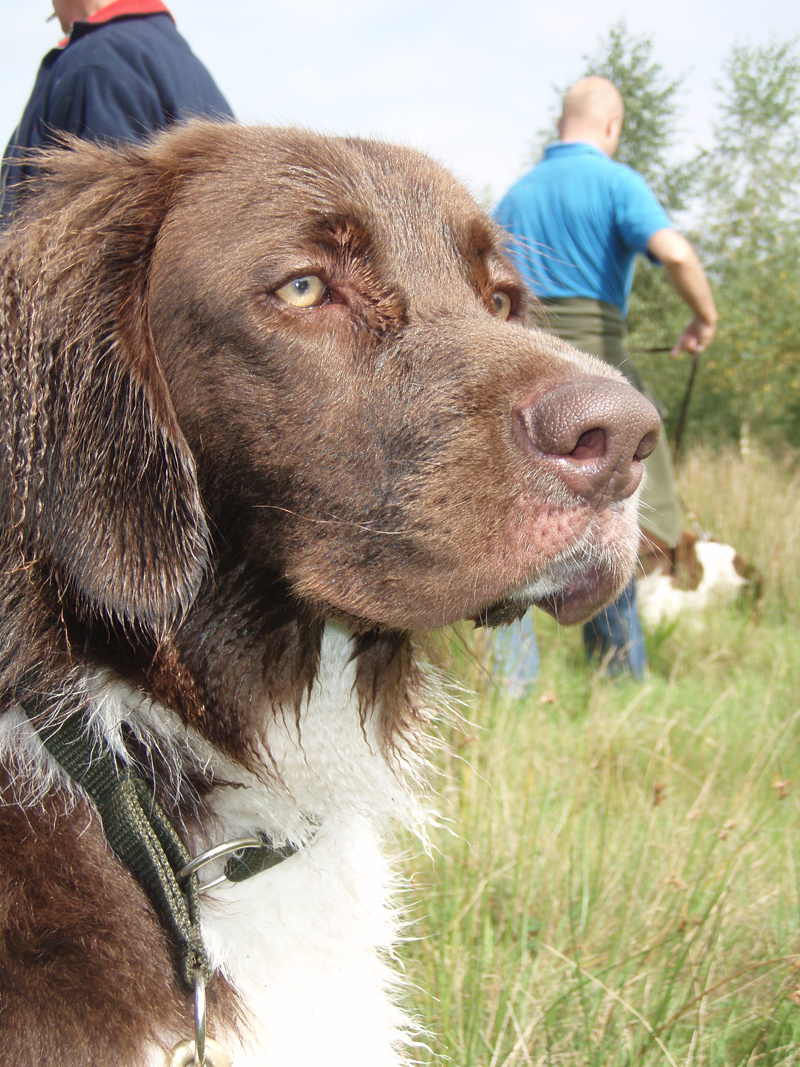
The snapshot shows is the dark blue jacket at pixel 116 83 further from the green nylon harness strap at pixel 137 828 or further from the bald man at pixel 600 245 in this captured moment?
the green nylon harness strap at pixel 137 828

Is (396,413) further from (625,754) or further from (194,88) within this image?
(625,754)

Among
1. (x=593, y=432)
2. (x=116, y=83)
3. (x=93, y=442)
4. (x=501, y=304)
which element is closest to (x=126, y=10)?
(x=116, y=83)

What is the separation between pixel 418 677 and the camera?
6.83 feet

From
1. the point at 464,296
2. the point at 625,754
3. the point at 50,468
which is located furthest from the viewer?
the point at 625,754

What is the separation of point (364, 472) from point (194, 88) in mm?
2150

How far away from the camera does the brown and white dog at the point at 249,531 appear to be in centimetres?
147

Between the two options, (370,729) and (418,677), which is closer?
(370,729)

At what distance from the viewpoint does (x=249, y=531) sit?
1.70m

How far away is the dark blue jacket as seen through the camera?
283 cm

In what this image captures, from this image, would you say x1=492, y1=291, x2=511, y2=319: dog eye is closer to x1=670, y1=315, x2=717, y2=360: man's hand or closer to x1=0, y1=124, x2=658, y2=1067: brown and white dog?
x1=0, y1=124, x2=658, y2=1067: brown and white dog

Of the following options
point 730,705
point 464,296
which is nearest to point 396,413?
point 464,296

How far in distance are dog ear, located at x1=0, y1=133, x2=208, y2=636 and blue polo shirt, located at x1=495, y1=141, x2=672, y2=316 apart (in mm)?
2903

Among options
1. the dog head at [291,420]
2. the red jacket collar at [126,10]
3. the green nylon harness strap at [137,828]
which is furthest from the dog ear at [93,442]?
the red jacket collar at [126,10]

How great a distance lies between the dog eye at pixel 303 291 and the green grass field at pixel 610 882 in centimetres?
91
